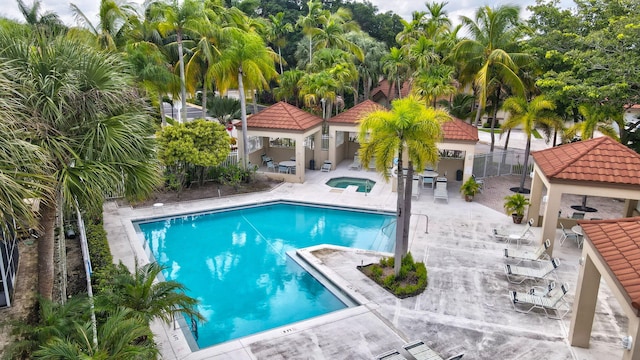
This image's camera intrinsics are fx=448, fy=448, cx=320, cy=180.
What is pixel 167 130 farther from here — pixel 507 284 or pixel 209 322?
pixel 507 284

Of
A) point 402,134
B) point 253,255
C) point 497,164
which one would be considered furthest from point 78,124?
point 497,164

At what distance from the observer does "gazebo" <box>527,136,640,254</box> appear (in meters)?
14.5

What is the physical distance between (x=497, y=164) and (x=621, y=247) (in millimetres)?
17504

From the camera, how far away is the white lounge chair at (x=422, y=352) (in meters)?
9.52

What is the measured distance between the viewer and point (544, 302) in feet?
38.8

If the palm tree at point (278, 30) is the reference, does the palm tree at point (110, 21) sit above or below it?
below

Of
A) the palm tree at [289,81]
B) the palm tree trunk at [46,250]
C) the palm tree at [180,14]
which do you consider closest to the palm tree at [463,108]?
the palm tree at [289,81]

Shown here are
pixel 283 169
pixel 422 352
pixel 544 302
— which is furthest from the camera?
pixel 283 169

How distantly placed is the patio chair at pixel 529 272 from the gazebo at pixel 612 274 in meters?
2.87

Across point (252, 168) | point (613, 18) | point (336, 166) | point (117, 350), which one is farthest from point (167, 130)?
point (613, 18)

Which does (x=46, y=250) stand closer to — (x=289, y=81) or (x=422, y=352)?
(x=422, y=352)

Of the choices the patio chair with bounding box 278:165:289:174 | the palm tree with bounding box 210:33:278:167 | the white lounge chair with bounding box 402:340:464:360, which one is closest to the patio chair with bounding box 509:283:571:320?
the white lounge chair with bounding box 402:340:464:360

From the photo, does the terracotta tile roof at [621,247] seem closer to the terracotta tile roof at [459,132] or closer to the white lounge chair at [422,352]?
the white lounge chair at [422,352]

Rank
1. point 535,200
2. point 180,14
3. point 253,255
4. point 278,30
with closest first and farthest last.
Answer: point 253,255 < point 535,200 < point 180,14 < point 278,30
